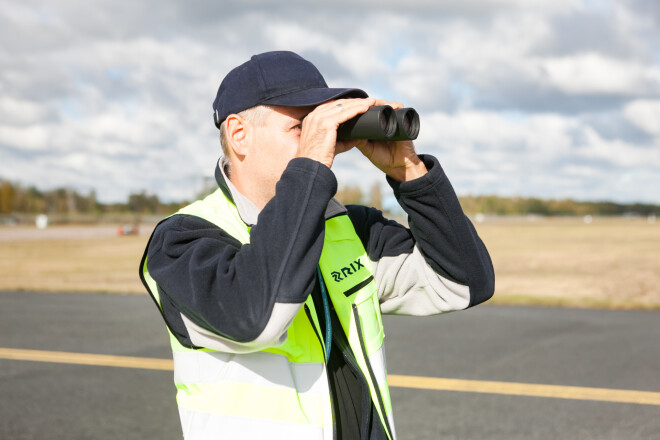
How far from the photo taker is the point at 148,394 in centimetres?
561

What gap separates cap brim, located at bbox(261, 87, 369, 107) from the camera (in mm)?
1672

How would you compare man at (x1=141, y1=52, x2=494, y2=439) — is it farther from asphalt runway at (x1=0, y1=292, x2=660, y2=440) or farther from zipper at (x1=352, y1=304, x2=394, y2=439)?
asphalt runway at (x1=0, y1=292, x2=660, y2=440)

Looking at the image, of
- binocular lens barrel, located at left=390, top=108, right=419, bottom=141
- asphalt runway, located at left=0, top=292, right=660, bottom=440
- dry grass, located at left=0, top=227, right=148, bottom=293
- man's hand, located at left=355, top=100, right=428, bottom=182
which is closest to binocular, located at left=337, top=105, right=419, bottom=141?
binocular lens barrel, located at left=390, top=108, right=419, bottom=141

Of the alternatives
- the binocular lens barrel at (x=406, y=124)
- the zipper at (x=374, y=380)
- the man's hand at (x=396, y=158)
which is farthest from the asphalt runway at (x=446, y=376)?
the binocular lens barrel at (x=406, y=124)

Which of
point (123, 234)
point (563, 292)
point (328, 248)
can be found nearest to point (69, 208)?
point (123, 234)

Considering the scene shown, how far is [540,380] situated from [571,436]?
140 centimetres

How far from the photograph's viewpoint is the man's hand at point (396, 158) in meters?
1.90

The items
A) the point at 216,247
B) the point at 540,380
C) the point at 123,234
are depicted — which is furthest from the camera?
the point at 123,234

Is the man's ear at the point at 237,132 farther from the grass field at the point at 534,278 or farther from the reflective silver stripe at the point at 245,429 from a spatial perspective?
the grass field at the point at 534,278

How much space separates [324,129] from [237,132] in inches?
10.3

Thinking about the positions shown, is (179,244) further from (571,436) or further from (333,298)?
(571,436)

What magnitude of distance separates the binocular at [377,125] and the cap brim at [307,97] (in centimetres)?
8

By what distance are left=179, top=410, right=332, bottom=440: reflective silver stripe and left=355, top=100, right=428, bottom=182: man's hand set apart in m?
0.74

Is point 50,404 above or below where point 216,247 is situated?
below
